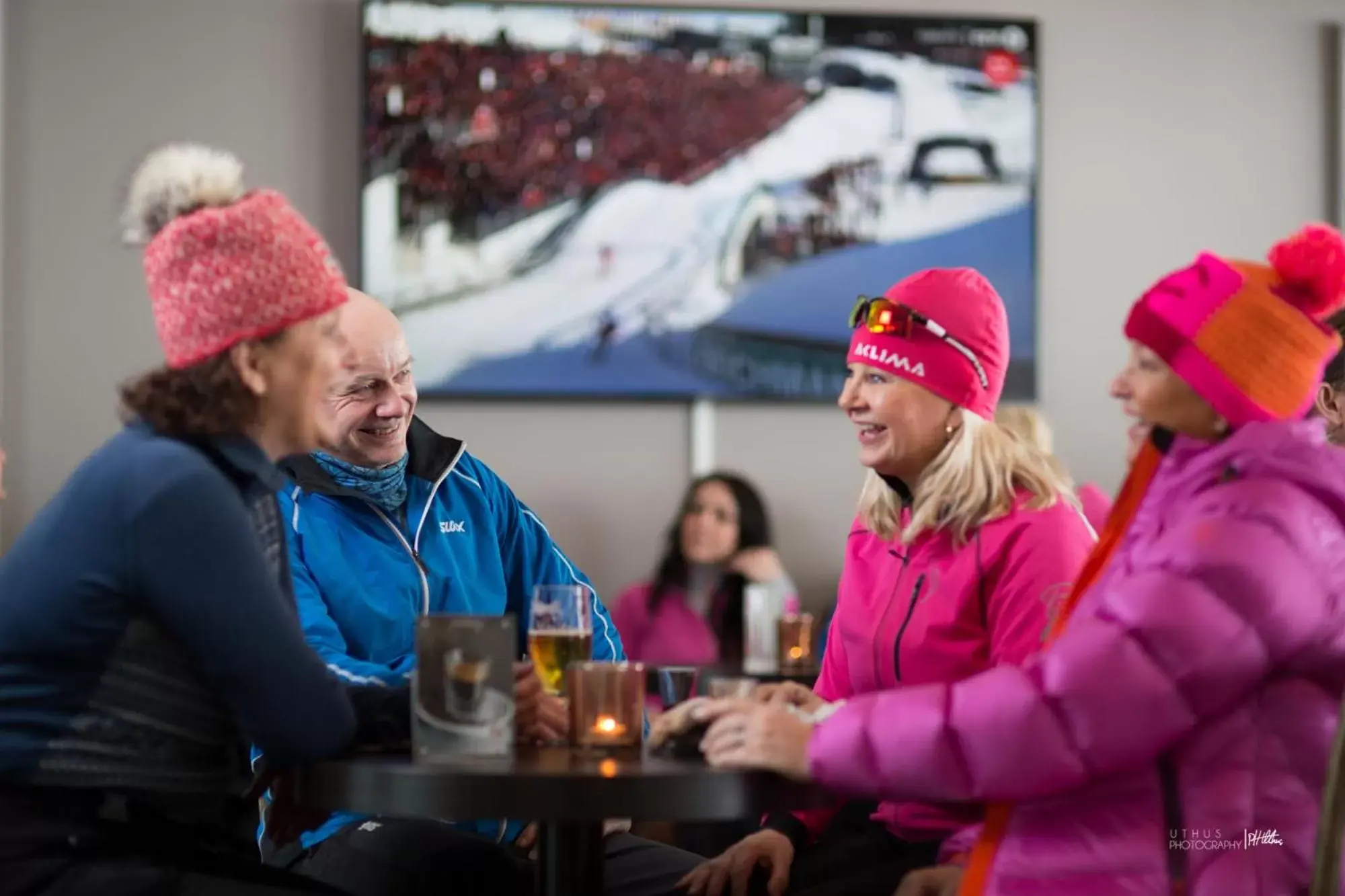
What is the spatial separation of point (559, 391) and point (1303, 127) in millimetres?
2860

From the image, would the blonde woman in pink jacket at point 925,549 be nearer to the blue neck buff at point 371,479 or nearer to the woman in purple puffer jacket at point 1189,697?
the woman in purple puffer jacket at point 1189,697

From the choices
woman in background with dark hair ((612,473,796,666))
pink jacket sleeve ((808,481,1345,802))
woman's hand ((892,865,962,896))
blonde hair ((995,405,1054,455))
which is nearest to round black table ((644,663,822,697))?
woman in background with dark hair ((612,473,796,666))

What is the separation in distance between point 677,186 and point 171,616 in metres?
3.87

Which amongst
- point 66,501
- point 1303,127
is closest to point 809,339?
point 1303,127

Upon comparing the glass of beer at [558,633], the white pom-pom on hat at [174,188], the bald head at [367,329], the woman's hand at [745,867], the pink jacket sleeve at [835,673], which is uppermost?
the white pom-pom on hat at [174,188]

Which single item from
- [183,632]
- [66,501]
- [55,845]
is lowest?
[55,845]

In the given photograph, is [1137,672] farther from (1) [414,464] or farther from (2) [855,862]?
(1) [414,464]

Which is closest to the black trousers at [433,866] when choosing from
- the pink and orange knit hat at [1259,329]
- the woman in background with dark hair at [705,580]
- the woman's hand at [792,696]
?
the woman's hand at [792,696]

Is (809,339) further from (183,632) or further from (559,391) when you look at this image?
(183,632)

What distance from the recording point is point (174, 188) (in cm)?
183

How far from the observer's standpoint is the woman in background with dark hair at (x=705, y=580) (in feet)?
17.0

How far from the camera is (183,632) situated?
1.69 metres

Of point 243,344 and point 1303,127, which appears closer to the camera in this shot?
point 243,344

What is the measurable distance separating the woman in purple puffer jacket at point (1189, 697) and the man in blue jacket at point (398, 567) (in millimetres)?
646
